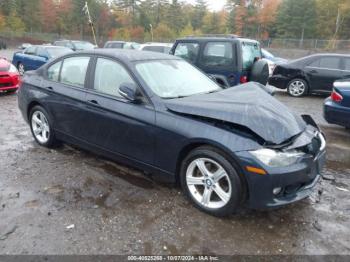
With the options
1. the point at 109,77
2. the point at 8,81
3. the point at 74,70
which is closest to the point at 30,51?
the point at 8,81

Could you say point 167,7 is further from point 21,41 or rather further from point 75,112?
point 75,112

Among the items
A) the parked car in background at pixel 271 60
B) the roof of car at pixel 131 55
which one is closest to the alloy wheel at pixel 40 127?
the roof of car at pixel 131 55

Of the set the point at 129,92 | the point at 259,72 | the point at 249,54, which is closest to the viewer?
the point at 129,92

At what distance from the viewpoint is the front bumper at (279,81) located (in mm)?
10875

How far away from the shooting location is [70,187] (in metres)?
3.88

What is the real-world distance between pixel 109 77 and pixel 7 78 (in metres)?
6.53

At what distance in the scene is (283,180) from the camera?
2965mm

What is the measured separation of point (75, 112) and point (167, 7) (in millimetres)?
73621

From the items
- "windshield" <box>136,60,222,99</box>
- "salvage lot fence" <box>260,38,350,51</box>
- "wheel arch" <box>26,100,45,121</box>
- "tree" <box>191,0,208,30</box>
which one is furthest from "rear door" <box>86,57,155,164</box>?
"tree" <box>191,0,208,30</box>

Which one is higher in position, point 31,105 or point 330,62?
point 330,62

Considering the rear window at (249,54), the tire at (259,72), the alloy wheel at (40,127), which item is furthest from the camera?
the rear window at (249,54)

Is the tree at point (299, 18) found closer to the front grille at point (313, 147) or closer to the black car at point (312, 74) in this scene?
the black car at point (312, 74)

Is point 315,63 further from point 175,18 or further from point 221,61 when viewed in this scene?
point 175,18

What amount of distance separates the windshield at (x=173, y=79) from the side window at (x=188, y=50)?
3.56 meters
